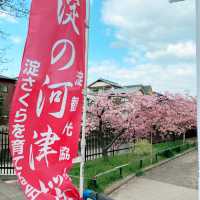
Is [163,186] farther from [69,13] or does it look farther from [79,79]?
[69,13]

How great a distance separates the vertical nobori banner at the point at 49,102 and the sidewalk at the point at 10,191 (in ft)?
12.9

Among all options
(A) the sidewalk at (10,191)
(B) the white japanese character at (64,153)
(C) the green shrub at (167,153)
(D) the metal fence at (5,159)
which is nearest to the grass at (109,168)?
(C) the green shrub at (167,153)

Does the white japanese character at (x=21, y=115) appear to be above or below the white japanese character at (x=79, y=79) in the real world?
below

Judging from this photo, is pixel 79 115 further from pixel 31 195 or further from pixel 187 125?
pixel 187 125

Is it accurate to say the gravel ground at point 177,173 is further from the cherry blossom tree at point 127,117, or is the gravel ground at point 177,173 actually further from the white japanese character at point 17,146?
the white japanese character at point 17,146

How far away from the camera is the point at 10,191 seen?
6.13 metres

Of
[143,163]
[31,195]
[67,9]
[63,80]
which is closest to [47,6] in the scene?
[67,9]

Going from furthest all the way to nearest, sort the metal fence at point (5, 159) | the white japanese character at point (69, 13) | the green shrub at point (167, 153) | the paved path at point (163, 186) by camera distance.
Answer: the green shrub at point (167, 153)
the metal fence at point (5, 159)
the paved path at point (163, 186)
the white japanese character at point (69, 13)

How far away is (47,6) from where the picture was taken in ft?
7.66

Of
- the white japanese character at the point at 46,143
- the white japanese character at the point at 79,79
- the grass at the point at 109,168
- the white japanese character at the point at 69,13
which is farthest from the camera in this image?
the grass at the point at 109,168

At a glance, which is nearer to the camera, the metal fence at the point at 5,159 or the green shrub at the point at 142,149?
the metal fence at the point at 5,159

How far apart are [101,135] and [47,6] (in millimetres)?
7362

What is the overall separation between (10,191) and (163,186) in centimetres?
402

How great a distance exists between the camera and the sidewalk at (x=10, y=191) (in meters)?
5.73
